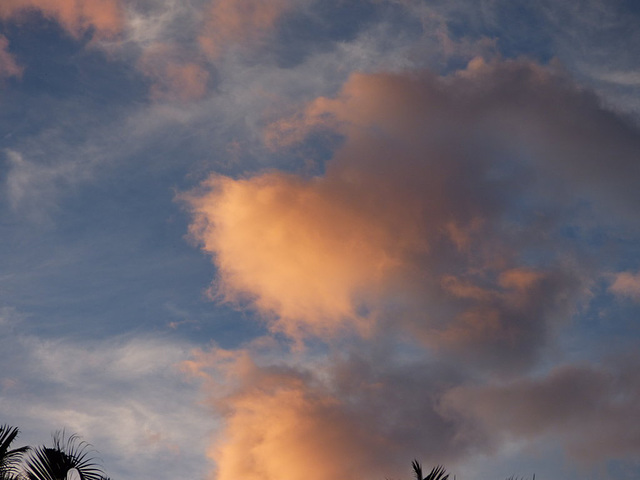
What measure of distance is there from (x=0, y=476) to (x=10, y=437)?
34.4 inches

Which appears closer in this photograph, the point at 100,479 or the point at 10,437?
the point at 10,437

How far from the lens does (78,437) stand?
62.5 ft

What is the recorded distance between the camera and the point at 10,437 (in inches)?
695

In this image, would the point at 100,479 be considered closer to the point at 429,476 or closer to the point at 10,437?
the point at 10,437

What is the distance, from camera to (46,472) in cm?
1856

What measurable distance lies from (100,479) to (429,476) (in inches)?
327

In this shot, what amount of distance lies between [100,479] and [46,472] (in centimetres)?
141

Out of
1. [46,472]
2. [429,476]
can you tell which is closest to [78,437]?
[46,472]

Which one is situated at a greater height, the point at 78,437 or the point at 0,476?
the point at 78,437

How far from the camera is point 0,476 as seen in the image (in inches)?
685

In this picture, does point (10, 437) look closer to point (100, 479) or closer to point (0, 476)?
point (0, 476)

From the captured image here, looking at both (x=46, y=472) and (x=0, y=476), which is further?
(x=46, y=472)

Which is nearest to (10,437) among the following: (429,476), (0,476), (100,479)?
(0,476)

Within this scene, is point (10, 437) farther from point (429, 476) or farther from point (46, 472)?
point (429, 476)
